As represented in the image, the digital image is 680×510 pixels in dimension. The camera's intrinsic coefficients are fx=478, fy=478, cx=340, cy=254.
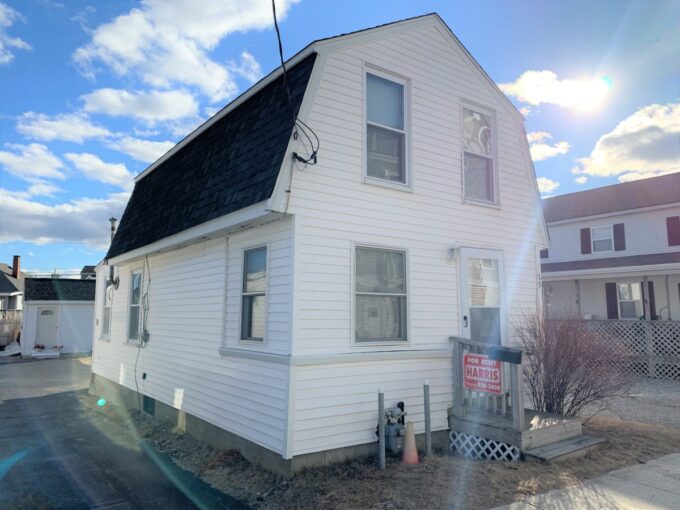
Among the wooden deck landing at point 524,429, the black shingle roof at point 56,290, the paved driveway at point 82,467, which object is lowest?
the paved driveway at point 82,467

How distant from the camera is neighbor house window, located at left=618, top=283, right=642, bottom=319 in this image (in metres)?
20.1

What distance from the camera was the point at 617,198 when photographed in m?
21.8

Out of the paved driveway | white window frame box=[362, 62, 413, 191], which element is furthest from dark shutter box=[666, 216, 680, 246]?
the paved driveway

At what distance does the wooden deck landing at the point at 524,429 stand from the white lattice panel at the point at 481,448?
72mm

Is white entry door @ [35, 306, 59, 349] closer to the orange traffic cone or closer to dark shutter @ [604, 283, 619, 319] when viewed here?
the orange traffic cone

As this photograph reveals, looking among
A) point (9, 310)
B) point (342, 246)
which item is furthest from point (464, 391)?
point (9, 310)

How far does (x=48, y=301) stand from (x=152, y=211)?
18.9 metres

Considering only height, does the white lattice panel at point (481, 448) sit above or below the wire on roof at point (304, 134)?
below

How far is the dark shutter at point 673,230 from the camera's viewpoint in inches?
749

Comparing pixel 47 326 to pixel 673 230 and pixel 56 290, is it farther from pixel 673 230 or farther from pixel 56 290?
pixel 673 230

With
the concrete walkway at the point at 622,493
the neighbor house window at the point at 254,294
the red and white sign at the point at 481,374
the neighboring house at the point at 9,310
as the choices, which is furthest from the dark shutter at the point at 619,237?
the neighboring house at the point at 9,310

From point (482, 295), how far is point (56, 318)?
80.4 ft

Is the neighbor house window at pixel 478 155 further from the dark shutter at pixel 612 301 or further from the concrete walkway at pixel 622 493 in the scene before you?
the dark shutter at pixel 612 301

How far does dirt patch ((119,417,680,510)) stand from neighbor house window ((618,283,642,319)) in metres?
15.3
